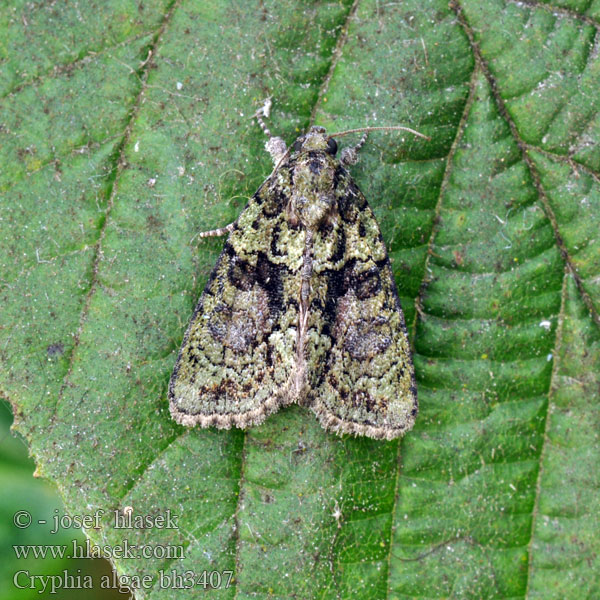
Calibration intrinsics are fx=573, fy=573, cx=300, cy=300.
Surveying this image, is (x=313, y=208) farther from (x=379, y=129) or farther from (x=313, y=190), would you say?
(x=379, y=129)

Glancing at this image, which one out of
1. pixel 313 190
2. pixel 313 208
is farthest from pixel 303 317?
pixel 313 190

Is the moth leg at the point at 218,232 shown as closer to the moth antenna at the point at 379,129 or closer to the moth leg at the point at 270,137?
the moth leg at the point at 270,137

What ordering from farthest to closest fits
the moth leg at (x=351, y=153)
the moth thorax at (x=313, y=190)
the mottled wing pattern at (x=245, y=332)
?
1. the moth leg at (x=351, y=153)
2. the moth thorax at (x=313, y=190)
3. the mottled wing pattern at (x=245, y=332)

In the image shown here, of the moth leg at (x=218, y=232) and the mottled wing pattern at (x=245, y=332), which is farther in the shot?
the moth leg at (x=218, y=232)

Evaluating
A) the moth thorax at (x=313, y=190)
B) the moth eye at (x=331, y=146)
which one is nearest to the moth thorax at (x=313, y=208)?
the moth thorax at (x=313, y=190)

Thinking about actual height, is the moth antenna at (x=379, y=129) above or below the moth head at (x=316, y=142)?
above

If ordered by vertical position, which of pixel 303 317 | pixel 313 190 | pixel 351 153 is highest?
pixel 351 153

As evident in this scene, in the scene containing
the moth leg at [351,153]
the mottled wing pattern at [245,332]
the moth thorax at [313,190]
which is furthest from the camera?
the moth leg at [351,153]
